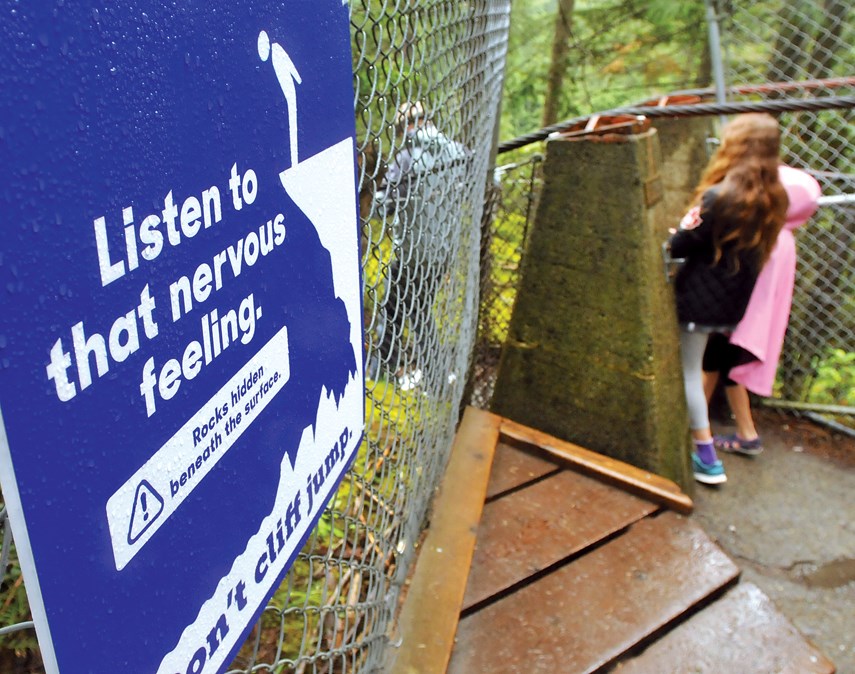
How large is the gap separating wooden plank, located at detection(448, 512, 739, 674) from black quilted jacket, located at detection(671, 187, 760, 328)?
1324mm

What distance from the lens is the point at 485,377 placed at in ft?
12.8

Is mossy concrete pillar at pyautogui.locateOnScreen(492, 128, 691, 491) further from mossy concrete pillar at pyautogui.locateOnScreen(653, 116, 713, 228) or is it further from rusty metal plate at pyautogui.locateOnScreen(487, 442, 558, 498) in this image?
mossy concrete pillar at pyautogui.locateOnScreen(653, 116, 713, 228)

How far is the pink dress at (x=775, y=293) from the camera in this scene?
351cm

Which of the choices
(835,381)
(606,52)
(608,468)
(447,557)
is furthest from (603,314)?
(606,52)

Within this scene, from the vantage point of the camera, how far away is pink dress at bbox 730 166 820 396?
11.5 feet

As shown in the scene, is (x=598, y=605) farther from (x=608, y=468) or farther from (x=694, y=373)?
(x=694, y=373)

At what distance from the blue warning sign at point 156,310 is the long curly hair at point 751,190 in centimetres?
282

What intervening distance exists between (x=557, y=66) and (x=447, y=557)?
6687 mm

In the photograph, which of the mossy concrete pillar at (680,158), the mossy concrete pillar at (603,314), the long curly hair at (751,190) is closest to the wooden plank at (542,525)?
the mossy concrete pillar at (603,314)

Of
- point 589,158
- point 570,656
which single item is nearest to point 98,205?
point 570,656

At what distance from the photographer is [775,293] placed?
3.81m

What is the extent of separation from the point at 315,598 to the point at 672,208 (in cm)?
333

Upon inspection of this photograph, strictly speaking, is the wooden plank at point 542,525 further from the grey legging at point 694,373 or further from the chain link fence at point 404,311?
the grey legging at point 694,373

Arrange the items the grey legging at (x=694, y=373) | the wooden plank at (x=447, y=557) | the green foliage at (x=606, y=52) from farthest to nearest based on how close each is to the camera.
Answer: the green foliage at (x=606, y=52) → the grey legging at (x=694, y=373) → the wooden plank at (x=447, y=557)
